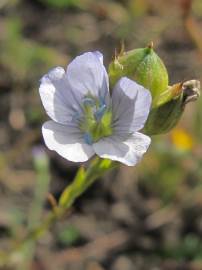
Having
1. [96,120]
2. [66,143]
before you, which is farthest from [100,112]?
[66,143]

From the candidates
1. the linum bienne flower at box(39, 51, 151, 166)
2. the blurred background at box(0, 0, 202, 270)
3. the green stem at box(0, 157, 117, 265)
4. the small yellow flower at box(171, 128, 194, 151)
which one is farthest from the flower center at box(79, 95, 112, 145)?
the small yellow flower at box(171, 128, 194, 151)

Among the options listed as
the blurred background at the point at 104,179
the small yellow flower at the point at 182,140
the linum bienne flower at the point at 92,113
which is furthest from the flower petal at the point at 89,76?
the small yellow flower at the point at 182,140

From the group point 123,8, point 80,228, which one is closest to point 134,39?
point 123,8

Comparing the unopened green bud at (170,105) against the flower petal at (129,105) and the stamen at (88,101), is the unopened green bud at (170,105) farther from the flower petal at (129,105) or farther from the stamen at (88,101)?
the stamen at (88,101)

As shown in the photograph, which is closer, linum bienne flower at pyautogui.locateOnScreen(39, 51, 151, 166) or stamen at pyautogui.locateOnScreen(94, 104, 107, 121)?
linum bienne flower at pyautogui.locateOnScreen(39, 51, 151, 166)

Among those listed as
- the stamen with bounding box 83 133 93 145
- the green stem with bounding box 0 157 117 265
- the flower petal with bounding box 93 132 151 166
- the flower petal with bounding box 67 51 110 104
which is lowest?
the green stem with bounding box 0 157 117 265

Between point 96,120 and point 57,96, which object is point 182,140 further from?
point 57,96

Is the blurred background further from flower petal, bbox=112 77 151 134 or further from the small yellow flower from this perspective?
flower petal, bbox=112 77 151 134
